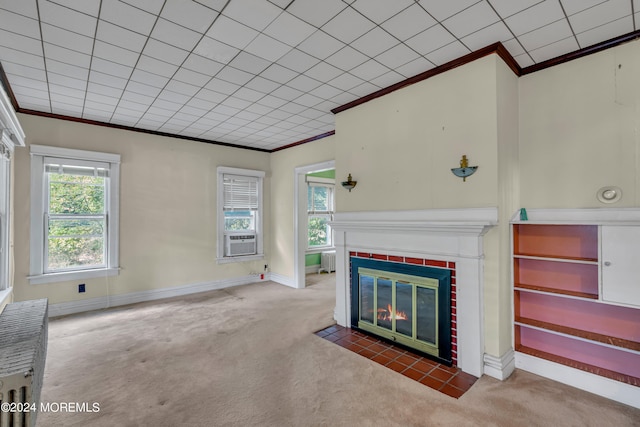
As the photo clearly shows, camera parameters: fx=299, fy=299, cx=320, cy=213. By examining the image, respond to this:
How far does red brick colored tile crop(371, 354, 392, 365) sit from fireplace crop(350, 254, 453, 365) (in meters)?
0.27

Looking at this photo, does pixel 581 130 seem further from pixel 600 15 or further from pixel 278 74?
pixel 278 74

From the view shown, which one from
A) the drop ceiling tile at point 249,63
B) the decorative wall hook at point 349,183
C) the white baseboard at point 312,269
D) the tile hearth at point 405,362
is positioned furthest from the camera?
Result: the white baseboard at point 312,269

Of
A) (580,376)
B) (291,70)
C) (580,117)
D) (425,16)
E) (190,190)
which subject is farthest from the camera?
(190,190)

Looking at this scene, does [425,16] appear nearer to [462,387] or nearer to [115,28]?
[115,28]

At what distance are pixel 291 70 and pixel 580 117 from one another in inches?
97.6

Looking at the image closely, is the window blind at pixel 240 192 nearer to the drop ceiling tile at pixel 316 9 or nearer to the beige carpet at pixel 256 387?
the beige carpet at pixel 256 387

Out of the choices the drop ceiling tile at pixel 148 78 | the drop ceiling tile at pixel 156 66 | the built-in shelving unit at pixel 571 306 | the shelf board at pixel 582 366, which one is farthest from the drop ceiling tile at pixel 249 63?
the shelf board at pixel 582 366

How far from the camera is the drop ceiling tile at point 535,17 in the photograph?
1.96 meters

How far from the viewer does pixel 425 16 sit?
2.07 metres

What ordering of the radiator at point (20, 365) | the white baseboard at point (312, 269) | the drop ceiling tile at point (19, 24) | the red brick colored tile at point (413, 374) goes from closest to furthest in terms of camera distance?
the radiator at point (20, 365) → the drop ceiling tile at point (19, 24) → the red brick colored tile at point (413, 374) → the white baseboard at point (312, 269)

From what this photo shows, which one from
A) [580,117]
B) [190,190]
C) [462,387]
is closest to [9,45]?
[190,190]

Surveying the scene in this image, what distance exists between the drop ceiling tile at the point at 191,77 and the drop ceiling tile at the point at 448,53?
6.89ft

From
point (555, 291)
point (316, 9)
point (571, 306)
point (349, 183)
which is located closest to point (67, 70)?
point (316, 9)

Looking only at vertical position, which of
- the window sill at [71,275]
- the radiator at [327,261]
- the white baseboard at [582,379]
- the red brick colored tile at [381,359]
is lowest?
the red brick colored tile at [381,359]
